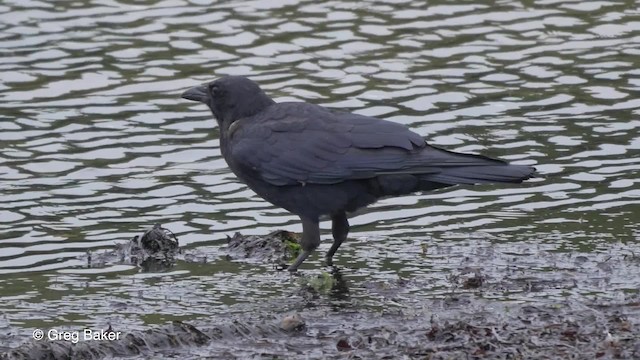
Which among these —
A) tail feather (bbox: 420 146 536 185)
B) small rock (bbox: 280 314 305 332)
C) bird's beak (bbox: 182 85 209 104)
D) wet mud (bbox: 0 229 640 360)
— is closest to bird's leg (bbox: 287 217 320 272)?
wet mud (bbox: 0 229 640 360)

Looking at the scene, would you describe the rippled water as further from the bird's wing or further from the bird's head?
the bird's head

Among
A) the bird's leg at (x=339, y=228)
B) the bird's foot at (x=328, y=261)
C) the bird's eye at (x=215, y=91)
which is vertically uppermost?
the bird's eye at (x=215, y=91)

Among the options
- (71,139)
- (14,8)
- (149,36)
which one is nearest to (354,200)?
(71,139)

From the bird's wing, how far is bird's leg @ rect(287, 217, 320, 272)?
321 millimetres

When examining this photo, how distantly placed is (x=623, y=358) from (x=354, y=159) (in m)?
2.81

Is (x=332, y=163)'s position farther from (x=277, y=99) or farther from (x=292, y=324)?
(x=277, y=99)

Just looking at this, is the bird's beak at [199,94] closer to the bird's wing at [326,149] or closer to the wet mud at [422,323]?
the bird's wing at [326,149]

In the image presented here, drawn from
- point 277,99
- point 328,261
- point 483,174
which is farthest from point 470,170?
point 277,99

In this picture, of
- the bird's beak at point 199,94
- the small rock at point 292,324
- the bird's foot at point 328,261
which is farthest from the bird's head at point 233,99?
the small rock at point 292,324

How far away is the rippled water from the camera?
9570 millimetres

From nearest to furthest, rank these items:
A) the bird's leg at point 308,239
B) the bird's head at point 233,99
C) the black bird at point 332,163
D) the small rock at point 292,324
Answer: the small rock at point 292,324, the black bird at point 332,163, the bird's leg at point 308,239, the bird's head at point 233,99

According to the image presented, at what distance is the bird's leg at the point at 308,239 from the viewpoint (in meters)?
9.55

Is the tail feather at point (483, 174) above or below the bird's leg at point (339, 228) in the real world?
above

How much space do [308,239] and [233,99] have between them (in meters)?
1.14
